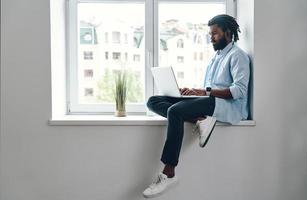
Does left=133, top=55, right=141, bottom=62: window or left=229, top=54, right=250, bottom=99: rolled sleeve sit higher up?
left=133, top=55, right=141, bottom=62: window

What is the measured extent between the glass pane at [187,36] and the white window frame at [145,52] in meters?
0.05

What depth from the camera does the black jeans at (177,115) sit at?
2.28m

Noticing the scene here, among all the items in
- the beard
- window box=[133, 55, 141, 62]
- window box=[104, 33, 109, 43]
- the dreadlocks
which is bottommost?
window box=[133, 55, 141, 62]

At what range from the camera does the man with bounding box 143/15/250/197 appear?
228cm

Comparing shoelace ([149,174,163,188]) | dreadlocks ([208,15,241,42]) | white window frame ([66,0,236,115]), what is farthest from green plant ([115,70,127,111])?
dreadlocks ([208,15,241,42])

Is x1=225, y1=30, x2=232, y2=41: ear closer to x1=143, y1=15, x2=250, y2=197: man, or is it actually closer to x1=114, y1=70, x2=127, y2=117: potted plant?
x1=143, y1=15, x2=250, y2=197: man

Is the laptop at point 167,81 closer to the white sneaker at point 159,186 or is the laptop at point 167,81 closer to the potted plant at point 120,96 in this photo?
the potted plant at point 120,96

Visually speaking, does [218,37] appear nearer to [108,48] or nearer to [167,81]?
[167,81]

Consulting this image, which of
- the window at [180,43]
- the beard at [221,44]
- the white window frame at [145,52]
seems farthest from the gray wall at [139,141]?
the window at [180,43]

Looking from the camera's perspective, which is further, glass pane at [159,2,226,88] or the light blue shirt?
glass pane at [159,2,226,88]
